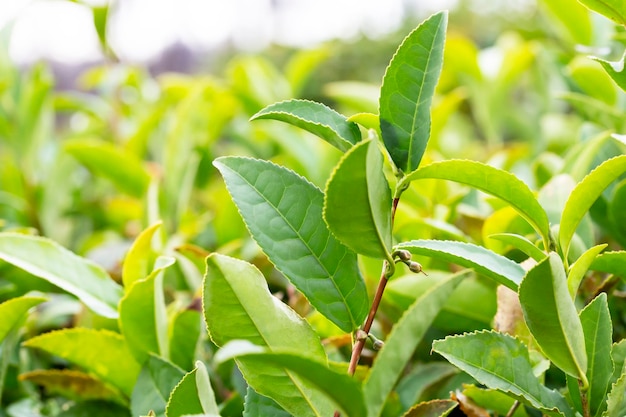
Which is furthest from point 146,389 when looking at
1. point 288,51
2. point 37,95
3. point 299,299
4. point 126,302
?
point 288,51

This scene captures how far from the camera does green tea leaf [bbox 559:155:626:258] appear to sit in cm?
62

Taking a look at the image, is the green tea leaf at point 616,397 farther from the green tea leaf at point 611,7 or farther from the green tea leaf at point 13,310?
the green tea leaf at point 13,310

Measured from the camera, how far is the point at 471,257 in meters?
0.61

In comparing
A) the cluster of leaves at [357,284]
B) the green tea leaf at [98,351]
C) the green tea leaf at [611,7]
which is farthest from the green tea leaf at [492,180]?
the green tea leaf at [98,351]

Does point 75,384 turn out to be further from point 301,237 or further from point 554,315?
point 554,315

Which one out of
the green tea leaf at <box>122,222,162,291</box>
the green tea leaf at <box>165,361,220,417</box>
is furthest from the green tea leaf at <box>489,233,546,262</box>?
the green tea leaf at <box>122,222,162,291</box>

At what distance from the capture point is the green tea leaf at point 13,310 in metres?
0.74

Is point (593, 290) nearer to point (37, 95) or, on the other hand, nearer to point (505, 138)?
point (37, 95)

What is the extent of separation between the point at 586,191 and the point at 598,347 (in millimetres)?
154

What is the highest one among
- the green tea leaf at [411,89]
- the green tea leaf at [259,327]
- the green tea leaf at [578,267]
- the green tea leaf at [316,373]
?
the green tea leaf at [411,89]

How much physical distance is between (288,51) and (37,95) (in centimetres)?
582

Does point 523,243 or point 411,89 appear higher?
point 411,89

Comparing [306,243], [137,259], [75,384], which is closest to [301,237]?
[306,243]

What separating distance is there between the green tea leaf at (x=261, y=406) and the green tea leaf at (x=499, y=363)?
0.17 m
